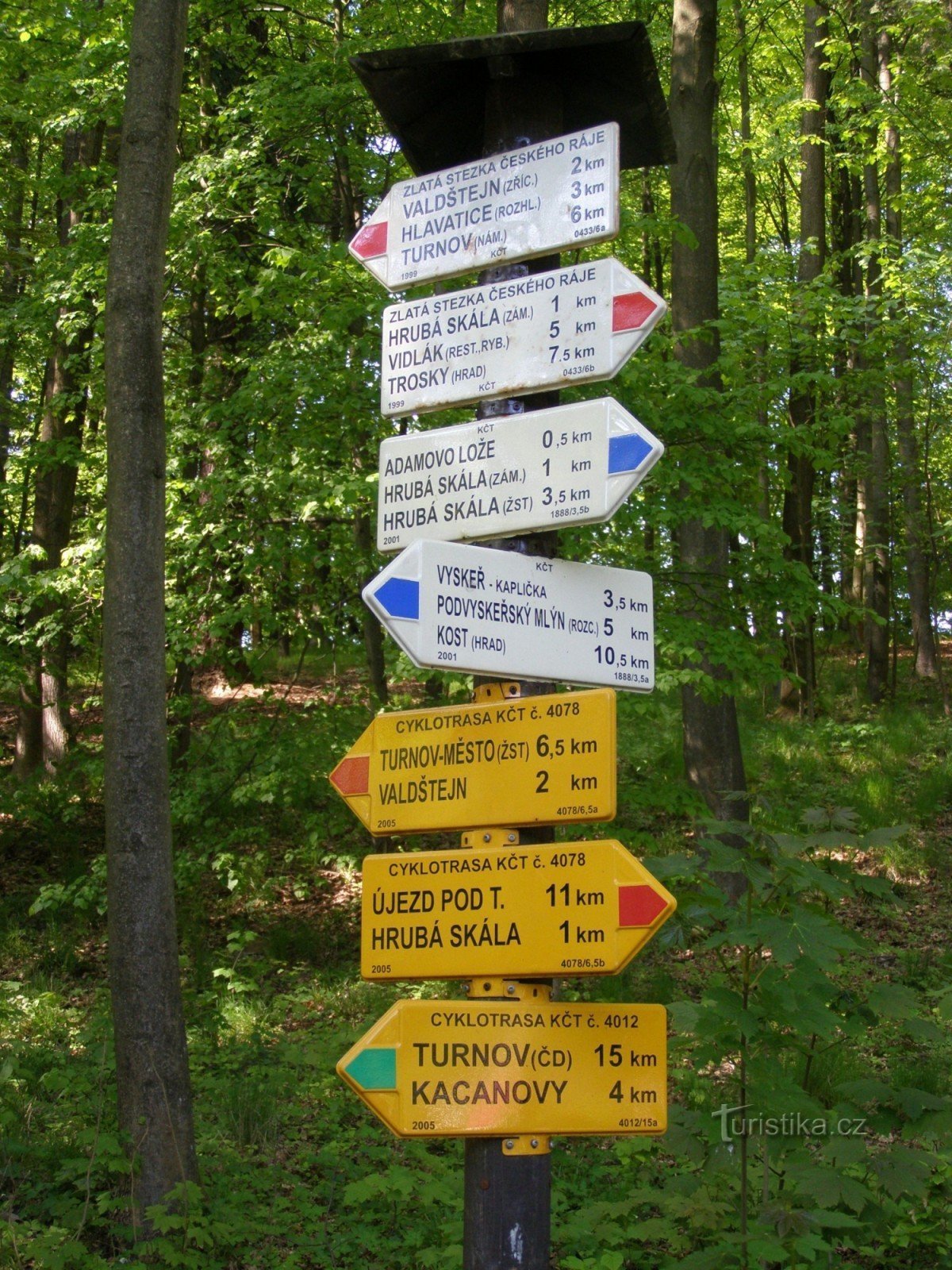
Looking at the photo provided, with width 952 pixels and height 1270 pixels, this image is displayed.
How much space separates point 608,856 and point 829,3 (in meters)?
15.6

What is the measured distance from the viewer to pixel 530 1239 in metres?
2.55

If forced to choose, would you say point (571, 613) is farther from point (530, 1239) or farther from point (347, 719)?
point (347, 719)

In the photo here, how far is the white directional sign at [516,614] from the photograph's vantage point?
2455 mm

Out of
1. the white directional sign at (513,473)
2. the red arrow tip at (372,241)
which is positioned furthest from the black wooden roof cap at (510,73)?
the white directional sign at (513,473)

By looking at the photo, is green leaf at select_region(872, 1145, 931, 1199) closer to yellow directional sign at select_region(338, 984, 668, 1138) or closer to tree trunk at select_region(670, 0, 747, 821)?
yellow directional sign at select_region(338, 984, 668, 1138)

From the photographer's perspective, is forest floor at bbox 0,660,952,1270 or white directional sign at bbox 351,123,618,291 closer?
white directional sign at bbox 351,123,618,291

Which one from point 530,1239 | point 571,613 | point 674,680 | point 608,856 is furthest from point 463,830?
point 674,680

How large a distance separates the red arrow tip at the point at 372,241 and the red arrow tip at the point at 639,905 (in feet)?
6.09

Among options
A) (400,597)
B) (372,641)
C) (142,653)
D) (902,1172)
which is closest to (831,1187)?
(902,1172)

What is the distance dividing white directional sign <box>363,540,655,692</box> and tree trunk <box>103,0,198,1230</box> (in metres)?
3.10

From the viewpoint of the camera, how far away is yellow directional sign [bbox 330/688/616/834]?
2.53m

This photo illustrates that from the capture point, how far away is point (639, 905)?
7.85 ft

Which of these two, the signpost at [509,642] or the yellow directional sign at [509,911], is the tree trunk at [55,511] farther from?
the yellow directional sign at [509,911]

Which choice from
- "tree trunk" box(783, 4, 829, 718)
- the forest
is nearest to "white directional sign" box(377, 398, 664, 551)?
the forest
